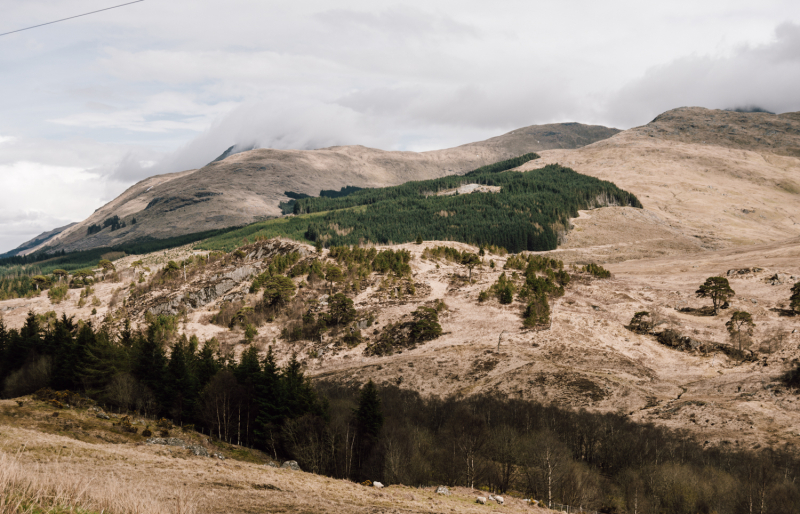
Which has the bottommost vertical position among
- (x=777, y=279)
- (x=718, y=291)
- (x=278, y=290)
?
(x=718, y=291)

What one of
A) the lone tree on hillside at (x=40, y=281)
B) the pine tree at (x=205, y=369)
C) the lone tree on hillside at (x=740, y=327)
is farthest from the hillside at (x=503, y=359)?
the lone tree on hillside at (x=40, y=281)

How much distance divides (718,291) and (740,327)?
12936 millimetres

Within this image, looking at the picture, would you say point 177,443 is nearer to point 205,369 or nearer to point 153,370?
point 153,370

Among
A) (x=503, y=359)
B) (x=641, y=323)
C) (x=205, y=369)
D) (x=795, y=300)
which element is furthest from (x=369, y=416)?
(x=795, y=300)

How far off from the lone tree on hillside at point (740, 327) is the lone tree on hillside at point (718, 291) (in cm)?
848

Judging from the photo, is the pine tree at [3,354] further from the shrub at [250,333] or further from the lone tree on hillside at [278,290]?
the lone tree on hillside at [278,290]

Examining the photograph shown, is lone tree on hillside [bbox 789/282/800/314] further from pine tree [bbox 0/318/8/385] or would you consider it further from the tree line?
pine tree [bbox 0/318/8/385]

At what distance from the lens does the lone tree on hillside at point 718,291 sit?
343 ft

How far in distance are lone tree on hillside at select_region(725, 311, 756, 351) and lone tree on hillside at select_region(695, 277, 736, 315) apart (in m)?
8.48

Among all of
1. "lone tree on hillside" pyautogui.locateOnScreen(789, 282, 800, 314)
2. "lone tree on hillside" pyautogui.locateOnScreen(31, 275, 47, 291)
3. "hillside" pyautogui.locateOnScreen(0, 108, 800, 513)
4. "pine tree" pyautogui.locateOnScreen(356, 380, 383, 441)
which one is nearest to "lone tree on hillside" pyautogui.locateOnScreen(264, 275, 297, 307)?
"hillside" pyautogui.locateOnScreen(0, 108, 800, 513)

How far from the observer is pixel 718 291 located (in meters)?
105

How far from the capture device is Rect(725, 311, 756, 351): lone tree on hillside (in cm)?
9175

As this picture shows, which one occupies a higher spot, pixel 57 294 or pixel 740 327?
pixel 57 294

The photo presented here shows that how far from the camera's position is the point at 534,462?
5644cm
